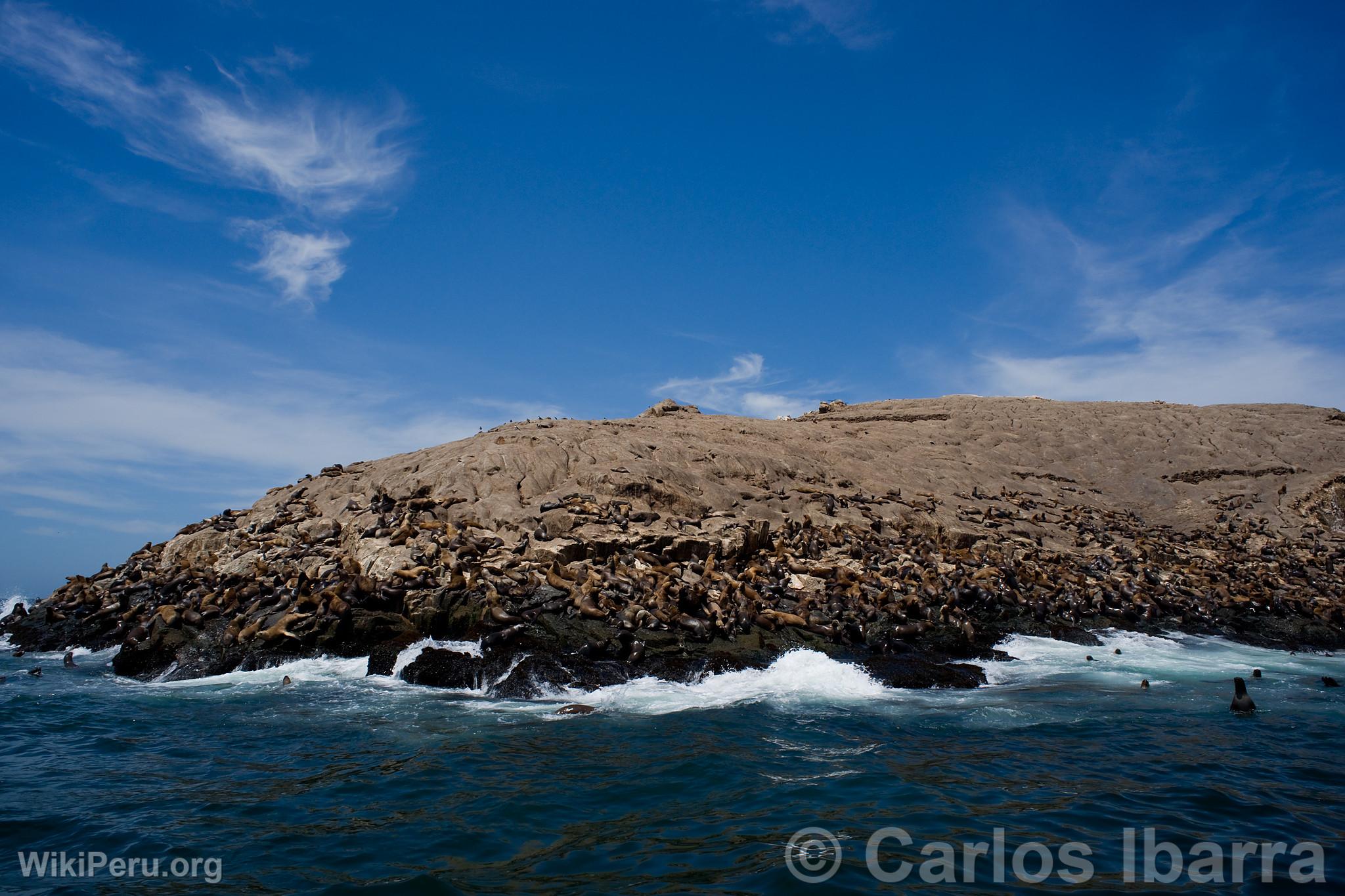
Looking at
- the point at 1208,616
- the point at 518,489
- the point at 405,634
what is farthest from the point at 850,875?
the point at 1208,616

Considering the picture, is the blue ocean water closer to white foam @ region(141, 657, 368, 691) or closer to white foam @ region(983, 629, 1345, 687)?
white foam @ region(141, 657, 368, 691)

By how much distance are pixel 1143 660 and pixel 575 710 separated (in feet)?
45.4

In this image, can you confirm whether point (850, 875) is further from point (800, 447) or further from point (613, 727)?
point (800, 447)

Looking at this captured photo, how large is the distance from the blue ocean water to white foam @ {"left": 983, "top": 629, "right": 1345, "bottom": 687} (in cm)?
115

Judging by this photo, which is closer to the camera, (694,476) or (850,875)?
(850,875)

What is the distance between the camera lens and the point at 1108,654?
17.9 metres

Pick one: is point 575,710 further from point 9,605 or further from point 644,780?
point 9,605

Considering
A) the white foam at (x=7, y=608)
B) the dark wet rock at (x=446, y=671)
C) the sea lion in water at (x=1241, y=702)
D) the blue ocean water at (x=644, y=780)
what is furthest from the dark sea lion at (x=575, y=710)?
the white foam at (x=7, y=608)

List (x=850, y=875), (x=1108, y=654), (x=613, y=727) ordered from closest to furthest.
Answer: (x=850, y=875) → (x=613, y=727) → (x=1108, y=654)

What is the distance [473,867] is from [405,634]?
34.0 feet

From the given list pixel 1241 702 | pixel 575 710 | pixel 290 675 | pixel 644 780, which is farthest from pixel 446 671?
pixel 1241 702

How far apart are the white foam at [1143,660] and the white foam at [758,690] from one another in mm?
3160

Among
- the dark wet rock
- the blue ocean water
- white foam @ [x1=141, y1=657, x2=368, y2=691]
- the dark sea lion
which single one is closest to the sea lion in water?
the blue ocean water

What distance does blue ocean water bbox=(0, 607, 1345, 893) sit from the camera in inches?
253
